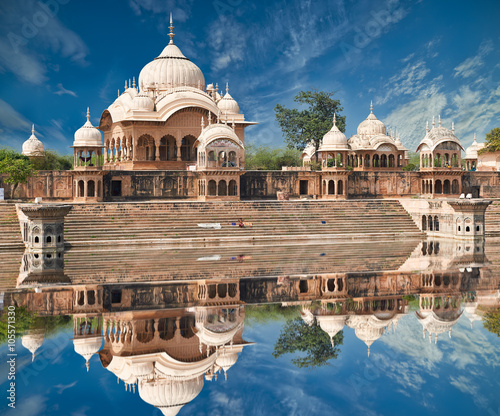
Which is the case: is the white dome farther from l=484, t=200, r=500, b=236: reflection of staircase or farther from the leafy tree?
the leafy tree

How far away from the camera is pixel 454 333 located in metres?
8.41

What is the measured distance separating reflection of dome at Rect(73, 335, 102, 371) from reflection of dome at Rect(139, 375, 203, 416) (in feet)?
3.31

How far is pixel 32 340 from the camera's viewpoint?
7961 mm

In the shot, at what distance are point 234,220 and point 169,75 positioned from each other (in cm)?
1119

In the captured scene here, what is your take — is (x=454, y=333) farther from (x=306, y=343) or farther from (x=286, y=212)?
(x=286, y=212)

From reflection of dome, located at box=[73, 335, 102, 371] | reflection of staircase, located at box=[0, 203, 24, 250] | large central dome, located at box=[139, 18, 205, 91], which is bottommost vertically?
reflection of dome, located at box=[73, 335, 102, 371]

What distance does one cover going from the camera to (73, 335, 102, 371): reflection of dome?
753 centimetres

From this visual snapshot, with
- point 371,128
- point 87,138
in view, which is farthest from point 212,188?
point 371,128

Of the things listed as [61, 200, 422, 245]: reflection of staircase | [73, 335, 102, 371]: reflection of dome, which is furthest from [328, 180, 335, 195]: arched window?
[73, 335, 102, 371]: reflection of dome

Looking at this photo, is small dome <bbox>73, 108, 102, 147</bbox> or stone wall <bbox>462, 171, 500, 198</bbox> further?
stone wall <bbox>462, 171, 500, 198</bbox>

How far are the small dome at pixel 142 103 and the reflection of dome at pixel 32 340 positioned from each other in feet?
64.4

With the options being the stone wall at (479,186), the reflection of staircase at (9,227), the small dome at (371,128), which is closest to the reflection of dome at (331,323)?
the reflection of staircase at (9,227)

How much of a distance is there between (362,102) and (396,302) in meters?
56.3

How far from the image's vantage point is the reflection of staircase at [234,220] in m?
18.7
